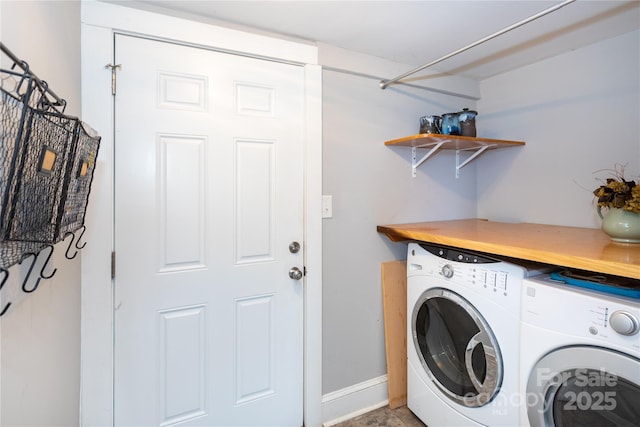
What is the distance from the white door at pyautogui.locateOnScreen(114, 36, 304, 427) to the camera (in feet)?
4.39

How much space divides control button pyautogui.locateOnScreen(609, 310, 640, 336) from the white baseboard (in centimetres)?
130

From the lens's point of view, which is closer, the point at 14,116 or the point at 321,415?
the point at 14,116

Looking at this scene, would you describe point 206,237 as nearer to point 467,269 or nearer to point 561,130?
point 467,269

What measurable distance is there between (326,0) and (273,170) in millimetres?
797

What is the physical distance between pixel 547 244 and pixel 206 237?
1514 millimetres

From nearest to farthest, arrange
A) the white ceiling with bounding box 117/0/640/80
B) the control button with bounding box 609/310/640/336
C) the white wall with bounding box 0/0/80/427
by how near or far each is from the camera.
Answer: the white wall with bounding box 0/0/80/427 → the control button with bounding box 609/310/640/336 → the white ceiling with bounding box 117/0/640/80

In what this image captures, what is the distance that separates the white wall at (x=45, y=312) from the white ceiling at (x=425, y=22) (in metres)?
0.46

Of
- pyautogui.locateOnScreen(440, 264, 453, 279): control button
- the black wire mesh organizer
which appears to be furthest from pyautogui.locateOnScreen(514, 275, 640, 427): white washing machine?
the black wire mesh organizer

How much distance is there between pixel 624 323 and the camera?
36.2 inches

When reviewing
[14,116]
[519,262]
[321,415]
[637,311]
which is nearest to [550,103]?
[519,262]

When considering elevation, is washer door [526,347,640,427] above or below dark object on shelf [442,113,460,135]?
below

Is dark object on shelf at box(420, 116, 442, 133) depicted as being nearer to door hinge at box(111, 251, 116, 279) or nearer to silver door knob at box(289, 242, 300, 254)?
silver door knob at box(289, 242, 300, 254)

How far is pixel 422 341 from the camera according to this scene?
1702mm

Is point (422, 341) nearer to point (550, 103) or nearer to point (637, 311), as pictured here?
point (637, 311)
